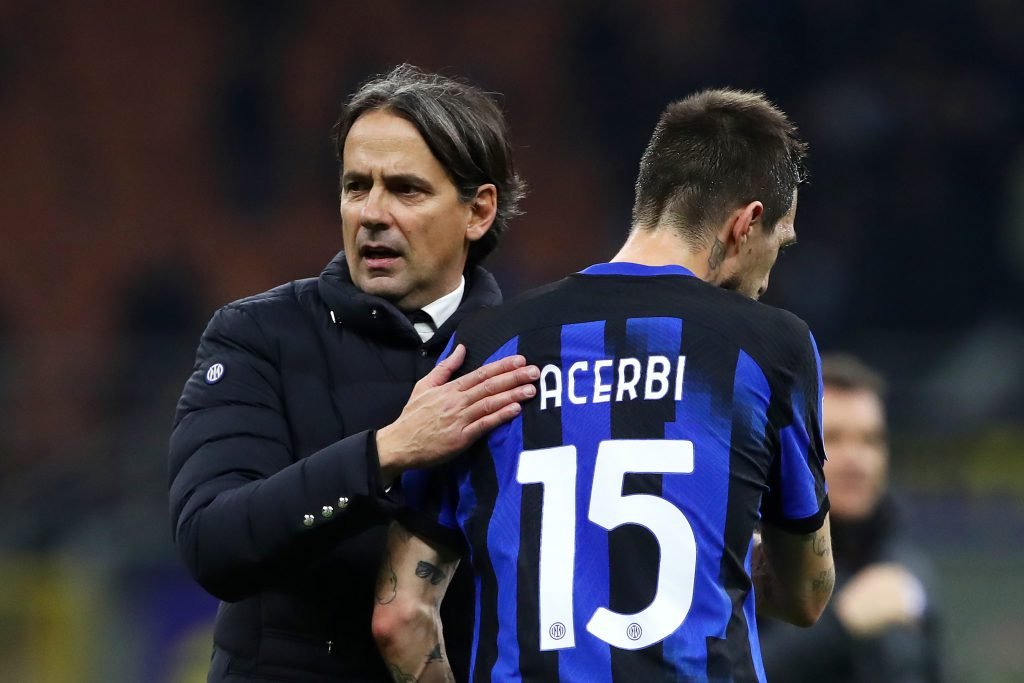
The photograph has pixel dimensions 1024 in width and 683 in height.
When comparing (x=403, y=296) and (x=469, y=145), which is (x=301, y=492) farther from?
(x=469, y=145)

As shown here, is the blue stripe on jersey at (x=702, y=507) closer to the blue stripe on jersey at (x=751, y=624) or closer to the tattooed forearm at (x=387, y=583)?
the blue stripe on jersey at (x=751, y=624)

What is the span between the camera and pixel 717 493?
281cm

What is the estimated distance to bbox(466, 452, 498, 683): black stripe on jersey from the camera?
2.85 m

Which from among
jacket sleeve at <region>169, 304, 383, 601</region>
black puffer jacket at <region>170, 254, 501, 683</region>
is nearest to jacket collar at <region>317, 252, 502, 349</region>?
black puffer jacket at <region>170, 254, 501, 683</region>

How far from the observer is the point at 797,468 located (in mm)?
2939

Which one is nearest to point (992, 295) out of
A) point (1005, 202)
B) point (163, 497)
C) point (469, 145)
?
point (1005, 202)

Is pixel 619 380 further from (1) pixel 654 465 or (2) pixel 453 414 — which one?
(2) pixel 453 414

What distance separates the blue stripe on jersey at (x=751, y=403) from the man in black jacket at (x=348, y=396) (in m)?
0.38

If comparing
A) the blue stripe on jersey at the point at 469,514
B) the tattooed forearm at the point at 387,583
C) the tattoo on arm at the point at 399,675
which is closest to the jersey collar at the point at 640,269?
the blue stripe on jersey at the point at 469,514

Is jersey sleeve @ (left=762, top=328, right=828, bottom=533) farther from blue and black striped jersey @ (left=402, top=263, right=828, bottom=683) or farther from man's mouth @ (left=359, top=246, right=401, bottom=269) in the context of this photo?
man's mouth @ (left=359, top=246, right=401, bottom=269)

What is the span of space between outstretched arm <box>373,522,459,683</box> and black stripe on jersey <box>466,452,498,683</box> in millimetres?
147

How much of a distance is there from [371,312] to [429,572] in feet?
1.83

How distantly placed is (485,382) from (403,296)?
0.50 meters

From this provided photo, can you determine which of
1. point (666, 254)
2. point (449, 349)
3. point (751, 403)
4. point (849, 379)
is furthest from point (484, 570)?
point (849, 379)
